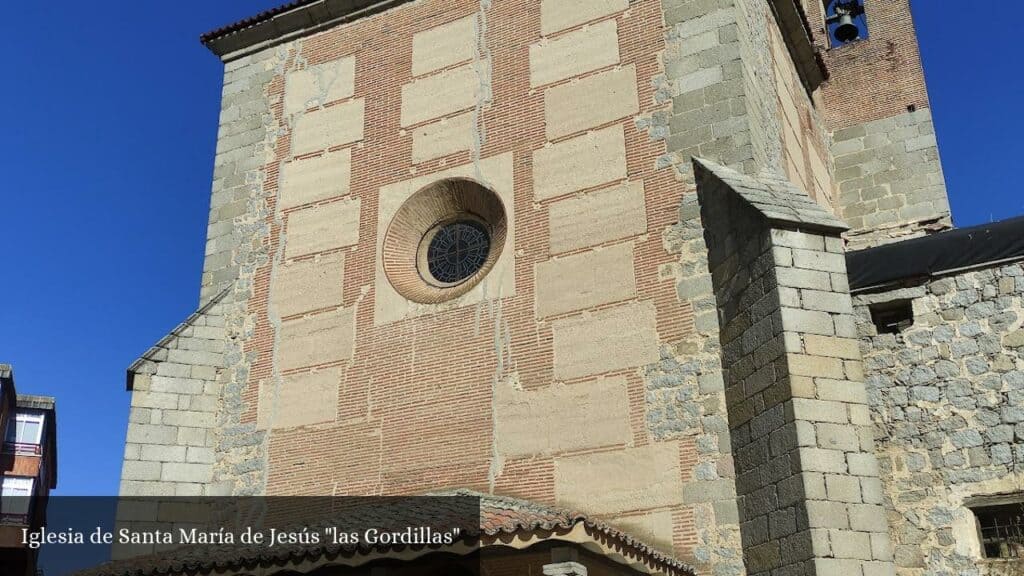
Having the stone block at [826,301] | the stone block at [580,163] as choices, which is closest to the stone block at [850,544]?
the stone block at [826,301]

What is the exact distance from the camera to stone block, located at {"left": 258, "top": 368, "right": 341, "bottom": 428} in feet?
36.2

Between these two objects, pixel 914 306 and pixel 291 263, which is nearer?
pixel 914 306

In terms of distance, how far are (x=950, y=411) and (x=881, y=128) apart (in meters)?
6.91

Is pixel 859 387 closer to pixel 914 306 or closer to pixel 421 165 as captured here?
pixel 914 306

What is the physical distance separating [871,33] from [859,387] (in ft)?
30.4

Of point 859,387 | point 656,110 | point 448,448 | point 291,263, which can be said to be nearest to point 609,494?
point 448,448

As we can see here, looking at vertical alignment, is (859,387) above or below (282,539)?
above

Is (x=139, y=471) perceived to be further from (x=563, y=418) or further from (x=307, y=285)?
(x=563, y=418)

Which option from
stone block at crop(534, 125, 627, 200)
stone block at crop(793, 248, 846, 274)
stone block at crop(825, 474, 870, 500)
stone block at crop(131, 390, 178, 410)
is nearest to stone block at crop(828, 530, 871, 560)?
stone block at crop(825, 474, 870, 500)

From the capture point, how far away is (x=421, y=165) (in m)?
11.7

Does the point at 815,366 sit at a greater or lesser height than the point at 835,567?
greater

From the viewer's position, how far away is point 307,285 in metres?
11.9

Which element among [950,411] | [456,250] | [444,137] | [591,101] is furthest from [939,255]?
[444,137]

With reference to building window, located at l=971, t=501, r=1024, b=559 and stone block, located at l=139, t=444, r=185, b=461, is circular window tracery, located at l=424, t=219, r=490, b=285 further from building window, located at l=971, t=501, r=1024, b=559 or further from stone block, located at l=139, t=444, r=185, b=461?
building window, located at l=971, t=501, r=1024, b=559
